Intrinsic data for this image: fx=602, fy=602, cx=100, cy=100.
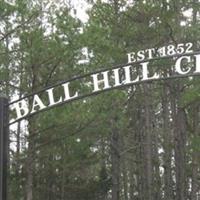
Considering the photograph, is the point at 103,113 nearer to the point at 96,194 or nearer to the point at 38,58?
the point at 38,58

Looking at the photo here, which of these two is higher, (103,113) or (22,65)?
(22,65)

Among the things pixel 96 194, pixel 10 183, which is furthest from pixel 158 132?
pixel 10 183

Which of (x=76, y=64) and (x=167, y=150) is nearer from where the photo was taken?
(x=76, y=64)

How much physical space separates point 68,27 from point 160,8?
4234mm

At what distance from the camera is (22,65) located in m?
15.2

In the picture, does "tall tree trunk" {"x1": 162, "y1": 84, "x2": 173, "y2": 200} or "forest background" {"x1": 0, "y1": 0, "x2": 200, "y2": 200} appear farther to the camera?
"tall tree trunk" {"x1": 162, "y1": 84, "x2": 173, "y2": 200}

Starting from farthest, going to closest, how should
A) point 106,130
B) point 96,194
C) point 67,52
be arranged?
point 96,194 → point 106,130 → point 67,52

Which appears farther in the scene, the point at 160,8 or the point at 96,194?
the point at 96,194

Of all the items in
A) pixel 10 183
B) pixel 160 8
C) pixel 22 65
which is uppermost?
pixel 160 8

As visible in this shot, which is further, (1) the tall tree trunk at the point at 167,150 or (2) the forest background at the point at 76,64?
(1) the tall tree trunk at the point at 167,150

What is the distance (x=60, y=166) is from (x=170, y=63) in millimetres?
6872

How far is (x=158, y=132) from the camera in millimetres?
30812

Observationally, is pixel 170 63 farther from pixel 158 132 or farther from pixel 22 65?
pixel 158 132

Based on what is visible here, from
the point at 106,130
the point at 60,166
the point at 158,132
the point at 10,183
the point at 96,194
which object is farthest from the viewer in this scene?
the point at 158,132
